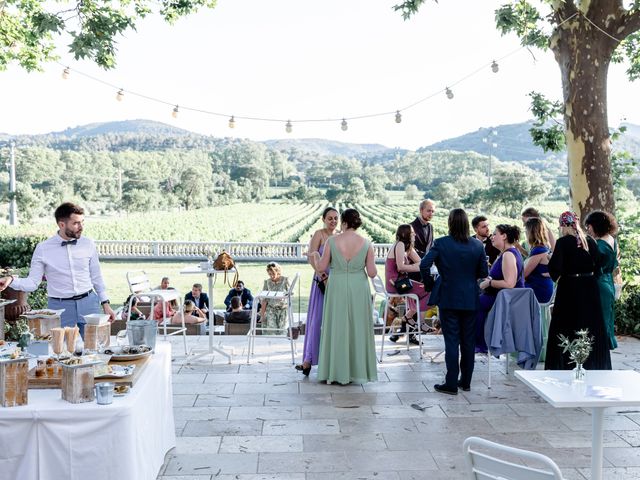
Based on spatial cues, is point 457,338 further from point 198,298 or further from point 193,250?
point 193,250

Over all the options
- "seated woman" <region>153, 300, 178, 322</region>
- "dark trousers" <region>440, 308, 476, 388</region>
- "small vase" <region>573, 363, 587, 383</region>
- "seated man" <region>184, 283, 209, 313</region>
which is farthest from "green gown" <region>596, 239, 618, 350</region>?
"seated man" <region>184, 283, 209, 313</region>

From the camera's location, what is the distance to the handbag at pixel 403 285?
659 centimetres

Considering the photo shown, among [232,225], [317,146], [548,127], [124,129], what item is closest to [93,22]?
[548,127]

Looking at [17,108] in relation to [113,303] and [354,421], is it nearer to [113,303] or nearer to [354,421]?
[113,303]

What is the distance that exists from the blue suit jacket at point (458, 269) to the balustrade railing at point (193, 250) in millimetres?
16392

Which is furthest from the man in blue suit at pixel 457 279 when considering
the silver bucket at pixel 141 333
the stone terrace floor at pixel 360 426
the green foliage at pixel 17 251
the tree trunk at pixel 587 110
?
the green foliage at pixel 17 251

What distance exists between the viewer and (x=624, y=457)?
4070 millimetres

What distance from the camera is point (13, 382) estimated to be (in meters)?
2.84

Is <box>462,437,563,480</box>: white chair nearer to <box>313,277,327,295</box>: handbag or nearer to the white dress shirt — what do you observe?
the white dress shirt

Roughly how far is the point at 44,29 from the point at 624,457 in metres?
8.10

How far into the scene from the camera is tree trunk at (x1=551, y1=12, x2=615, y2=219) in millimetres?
8211

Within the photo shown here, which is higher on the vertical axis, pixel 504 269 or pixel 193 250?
pixel 504 269

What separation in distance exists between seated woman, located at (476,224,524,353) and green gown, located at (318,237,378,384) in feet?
3.27

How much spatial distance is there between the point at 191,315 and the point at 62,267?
461 centimetres
